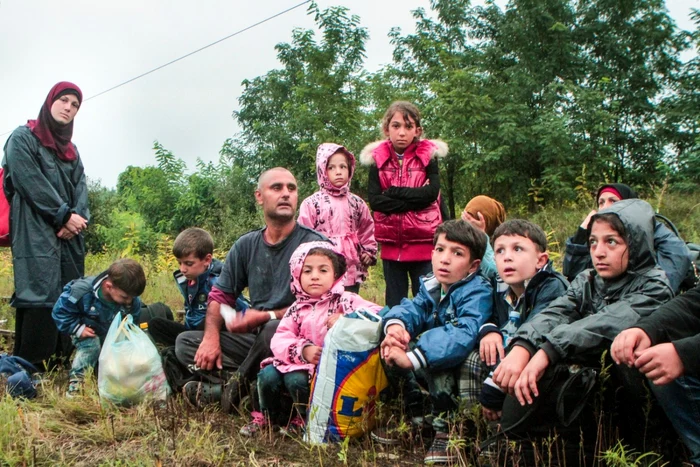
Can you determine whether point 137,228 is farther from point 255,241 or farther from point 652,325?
point 652,325

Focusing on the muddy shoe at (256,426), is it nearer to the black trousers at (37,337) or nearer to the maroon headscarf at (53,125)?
the black trousers at (37,337)

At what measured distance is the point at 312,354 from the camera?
3.73 metres

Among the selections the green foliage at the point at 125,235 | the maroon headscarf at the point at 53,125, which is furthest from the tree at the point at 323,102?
the maroon headscarf at the point at 53,125

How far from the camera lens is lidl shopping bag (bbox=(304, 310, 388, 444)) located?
11.4ft

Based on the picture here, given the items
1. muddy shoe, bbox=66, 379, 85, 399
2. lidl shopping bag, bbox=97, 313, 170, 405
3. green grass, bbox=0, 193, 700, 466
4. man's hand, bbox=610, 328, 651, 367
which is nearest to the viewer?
man's hand, bbox=610, 328, 651, 367

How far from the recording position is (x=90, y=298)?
16.3 ft

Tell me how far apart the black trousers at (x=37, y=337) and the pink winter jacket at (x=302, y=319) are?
7.91ft

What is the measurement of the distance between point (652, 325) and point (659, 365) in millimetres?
232

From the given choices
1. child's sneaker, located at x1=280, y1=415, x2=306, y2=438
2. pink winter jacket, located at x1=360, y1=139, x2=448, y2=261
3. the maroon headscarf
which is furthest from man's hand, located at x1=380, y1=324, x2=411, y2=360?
the maroon headscarf

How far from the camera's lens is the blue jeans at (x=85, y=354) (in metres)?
4.92

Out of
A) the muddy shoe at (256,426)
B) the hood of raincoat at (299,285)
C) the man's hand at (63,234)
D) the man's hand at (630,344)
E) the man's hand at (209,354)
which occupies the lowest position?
the muddy shoe at (256,426)

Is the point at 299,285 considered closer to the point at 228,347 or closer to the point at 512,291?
the point at 228,347

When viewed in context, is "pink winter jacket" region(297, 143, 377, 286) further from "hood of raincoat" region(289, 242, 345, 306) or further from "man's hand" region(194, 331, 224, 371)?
"man's hand" region(194, 331, 224, 371)

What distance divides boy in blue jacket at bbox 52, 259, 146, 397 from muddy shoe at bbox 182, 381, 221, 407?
37.3 inches
